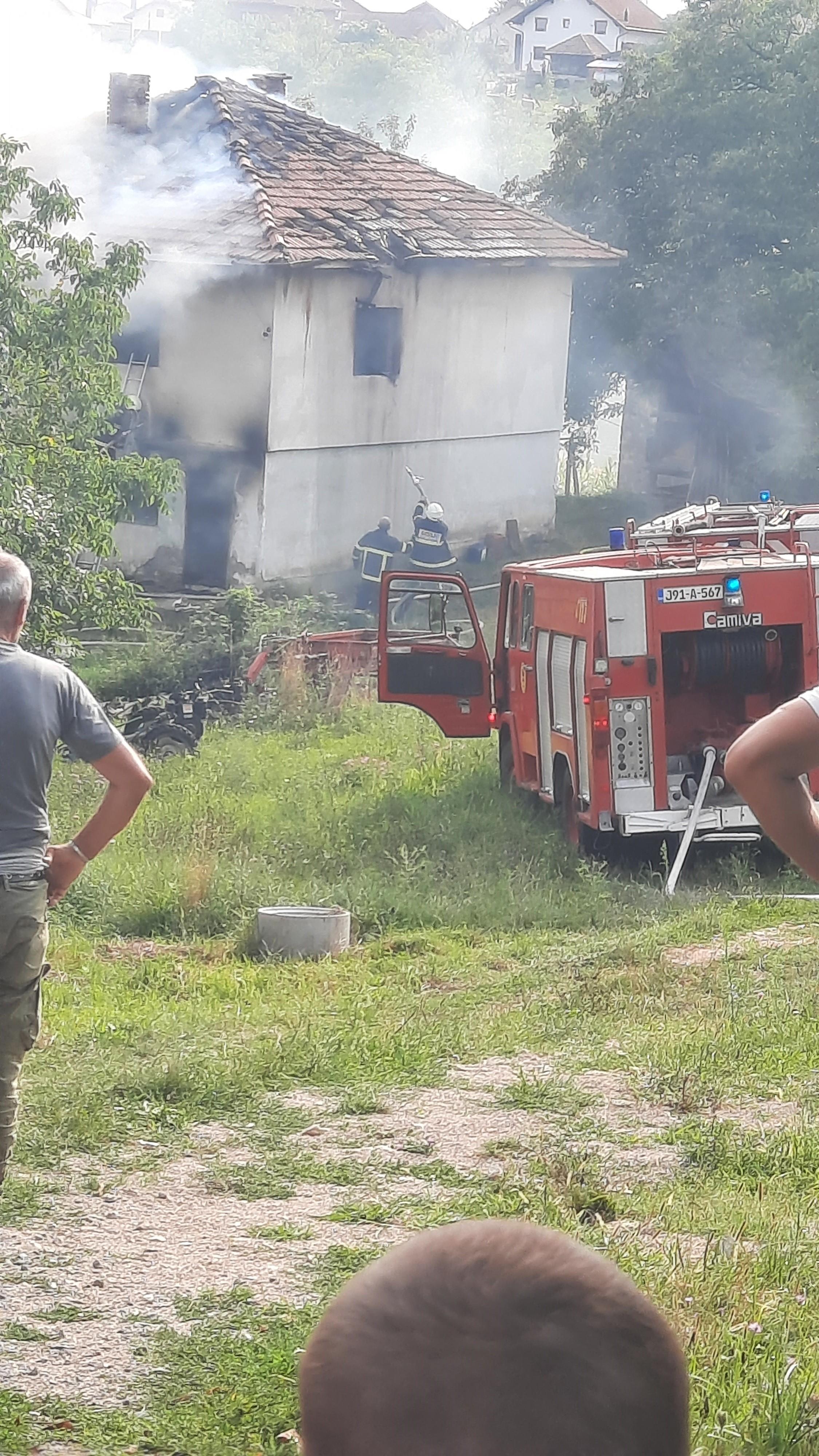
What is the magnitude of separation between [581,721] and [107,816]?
7423 mm

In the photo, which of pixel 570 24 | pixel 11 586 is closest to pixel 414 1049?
pixel 11 586

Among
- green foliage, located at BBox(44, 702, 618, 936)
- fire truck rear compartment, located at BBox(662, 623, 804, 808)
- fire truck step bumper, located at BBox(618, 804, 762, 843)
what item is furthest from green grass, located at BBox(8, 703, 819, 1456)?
fire truck rear compartment, located at BBox(662, 623, 804, 808)

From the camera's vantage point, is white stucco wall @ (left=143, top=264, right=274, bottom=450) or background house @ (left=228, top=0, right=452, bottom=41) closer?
white stucco wall @ (left=143, top=264, right=274, bottom=450)

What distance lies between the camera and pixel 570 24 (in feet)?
375

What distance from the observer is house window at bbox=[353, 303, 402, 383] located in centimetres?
2747

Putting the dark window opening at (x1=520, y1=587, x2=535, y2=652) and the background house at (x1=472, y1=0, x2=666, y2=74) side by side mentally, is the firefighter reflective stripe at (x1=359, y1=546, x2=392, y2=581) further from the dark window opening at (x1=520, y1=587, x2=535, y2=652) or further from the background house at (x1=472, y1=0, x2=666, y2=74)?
the background house at (x1=472, y1=0, x2=666, y2=74)

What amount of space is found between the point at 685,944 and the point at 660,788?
216cm

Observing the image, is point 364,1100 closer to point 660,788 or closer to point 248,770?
point 660,788

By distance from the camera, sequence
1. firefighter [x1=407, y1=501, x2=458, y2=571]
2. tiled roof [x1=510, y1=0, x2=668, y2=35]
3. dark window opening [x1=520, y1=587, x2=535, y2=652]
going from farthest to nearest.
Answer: tiled roof [x1=510, y1=0, x2=668, y2=35] → firefighter [x1=407, y1=501, x2=458, y2=571] → dark window opening [x1=520, y1=587, x2=535, y2=652]

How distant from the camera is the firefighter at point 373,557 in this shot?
2614 centimetres

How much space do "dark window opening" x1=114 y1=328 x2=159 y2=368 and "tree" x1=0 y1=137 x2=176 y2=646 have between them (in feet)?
30.3

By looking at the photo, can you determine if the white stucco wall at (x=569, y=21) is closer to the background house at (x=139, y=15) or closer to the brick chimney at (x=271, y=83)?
the background house at (x=139, y=15)

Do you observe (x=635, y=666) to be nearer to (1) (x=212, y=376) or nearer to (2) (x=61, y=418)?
(2) (x=61, y=418)

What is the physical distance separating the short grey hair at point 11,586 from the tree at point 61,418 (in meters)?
9.62
